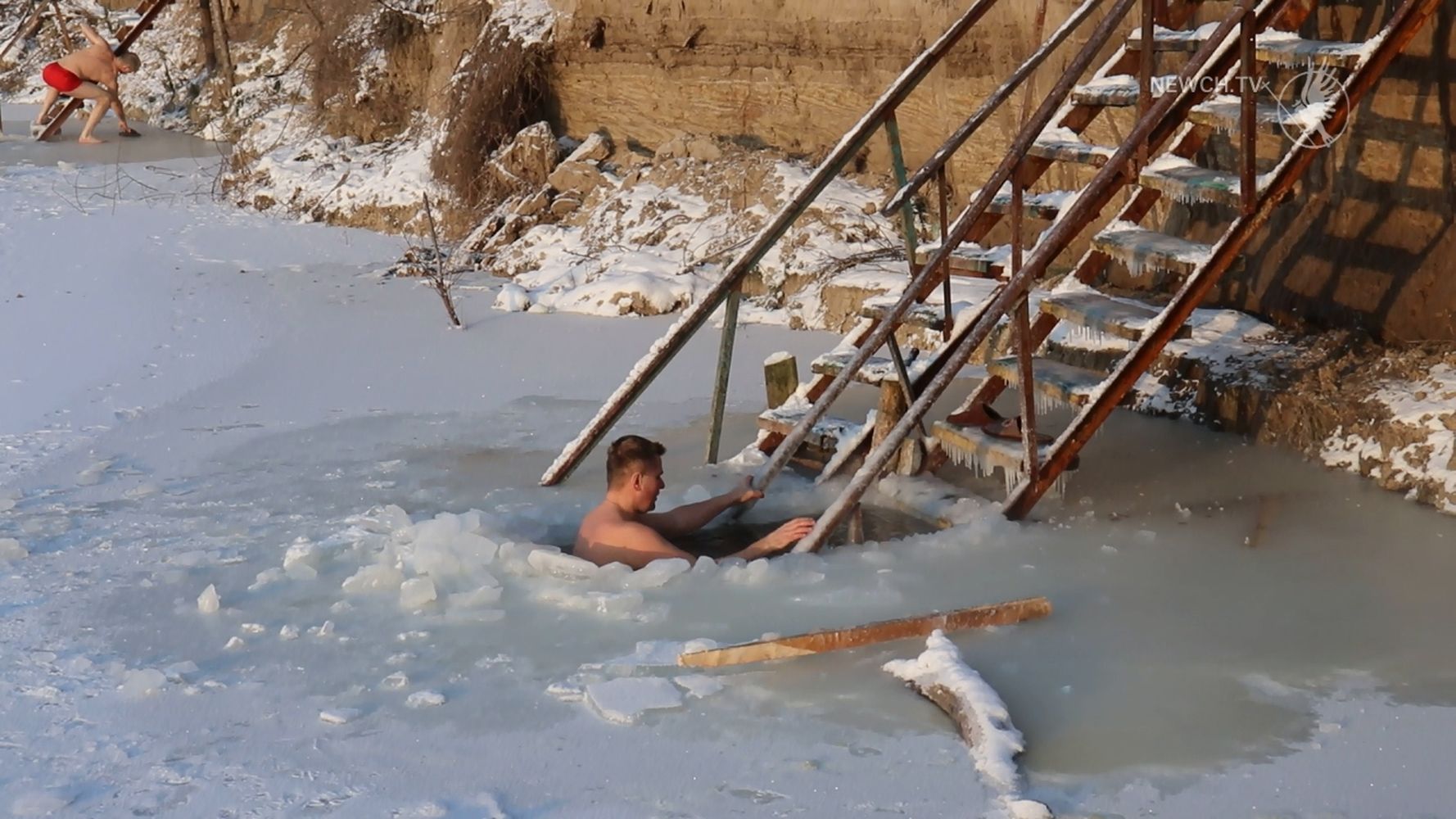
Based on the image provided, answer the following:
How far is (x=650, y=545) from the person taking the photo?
5805mm

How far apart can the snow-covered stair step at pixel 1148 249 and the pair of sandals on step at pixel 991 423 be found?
789mm

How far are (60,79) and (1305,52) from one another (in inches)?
567

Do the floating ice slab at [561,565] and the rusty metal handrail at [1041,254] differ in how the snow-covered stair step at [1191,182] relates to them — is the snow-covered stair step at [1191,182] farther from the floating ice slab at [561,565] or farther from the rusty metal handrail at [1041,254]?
the floating ice slab at [561,565]

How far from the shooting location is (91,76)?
1695 cm

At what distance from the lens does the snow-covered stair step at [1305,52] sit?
5.84 metres

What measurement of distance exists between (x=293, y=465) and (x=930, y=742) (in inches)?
151

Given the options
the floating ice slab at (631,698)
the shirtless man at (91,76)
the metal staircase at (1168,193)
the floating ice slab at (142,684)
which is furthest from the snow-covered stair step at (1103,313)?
the shirtless man at (91,76)

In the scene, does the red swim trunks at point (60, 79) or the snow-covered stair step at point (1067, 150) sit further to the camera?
the red swim trunks at point (60, 79)

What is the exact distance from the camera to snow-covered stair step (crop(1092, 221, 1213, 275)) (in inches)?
234

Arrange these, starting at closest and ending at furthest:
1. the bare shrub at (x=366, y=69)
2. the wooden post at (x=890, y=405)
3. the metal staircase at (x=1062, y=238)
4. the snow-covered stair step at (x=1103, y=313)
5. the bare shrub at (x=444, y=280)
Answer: the metal staircase at (x=1062, y=238) → the snow-covered stair step at (x=1103, y=313) → the wooden post at (x=890, y=405) → the bare shrub at (x=444, y=280) → the bare shrub at (x=366, y=69)

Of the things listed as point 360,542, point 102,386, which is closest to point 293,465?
point 360,542

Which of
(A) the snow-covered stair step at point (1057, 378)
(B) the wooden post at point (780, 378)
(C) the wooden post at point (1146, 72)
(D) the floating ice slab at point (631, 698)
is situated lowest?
(B) the wooden post at point (780, 378)

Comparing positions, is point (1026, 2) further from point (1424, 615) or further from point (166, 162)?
point (166, 162)

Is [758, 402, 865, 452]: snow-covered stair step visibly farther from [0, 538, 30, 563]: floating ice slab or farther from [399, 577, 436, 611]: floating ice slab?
[0, 538, 30, 563]: floating ice slab
